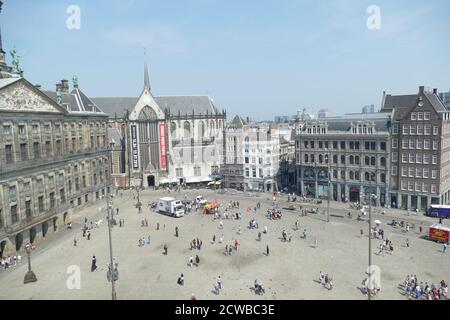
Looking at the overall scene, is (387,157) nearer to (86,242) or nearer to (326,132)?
(326,132)

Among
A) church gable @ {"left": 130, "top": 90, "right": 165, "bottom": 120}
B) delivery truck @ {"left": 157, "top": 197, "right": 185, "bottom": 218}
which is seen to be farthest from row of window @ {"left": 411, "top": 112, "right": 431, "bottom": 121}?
church gable @ {"left": 130, "top": 90, "right": 165, "bottom": 120}

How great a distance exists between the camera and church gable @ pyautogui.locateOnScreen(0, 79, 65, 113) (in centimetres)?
5031

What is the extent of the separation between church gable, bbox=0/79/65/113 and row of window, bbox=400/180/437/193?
205ft

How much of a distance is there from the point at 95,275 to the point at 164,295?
10.1 meters

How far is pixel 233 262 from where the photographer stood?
44.7m

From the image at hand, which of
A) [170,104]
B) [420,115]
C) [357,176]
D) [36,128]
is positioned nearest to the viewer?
[36,128]

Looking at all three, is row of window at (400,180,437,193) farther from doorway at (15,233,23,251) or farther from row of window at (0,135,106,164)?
doorway at (15,233,23,251)

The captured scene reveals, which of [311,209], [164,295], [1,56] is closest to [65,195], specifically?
[1,56]

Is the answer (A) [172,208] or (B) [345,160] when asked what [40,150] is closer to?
(A) [172,208]

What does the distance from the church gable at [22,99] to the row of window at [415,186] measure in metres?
62.5

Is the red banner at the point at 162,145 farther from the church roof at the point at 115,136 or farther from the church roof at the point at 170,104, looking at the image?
the church roof at the point at 115,136

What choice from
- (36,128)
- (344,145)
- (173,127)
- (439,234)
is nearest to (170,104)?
(173,127)

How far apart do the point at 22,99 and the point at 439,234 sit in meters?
59.7

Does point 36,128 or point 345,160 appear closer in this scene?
point 36,128
